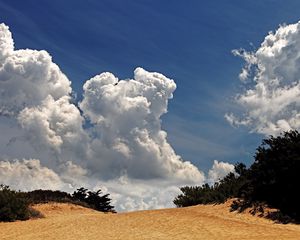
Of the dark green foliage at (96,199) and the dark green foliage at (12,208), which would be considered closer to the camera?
the dark green foliage at (12,208)

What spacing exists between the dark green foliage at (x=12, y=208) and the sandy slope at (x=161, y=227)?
5.09 ft

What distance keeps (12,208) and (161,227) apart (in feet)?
37.4

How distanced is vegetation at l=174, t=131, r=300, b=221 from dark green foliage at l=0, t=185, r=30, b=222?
1195 cm

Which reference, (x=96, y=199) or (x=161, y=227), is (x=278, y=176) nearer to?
(x=161, y=227)

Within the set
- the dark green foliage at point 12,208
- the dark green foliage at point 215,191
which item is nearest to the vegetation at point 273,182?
the dark green foliage at point 215,191

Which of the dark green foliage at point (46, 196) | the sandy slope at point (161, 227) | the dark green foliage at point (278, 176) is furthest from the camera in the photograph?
the dark green foliage at point (46, 196)

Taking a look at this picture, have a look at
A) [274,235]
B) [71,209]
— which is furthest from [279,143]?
[71,209]

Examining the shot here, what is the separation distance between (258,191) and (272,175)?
50.1 inches

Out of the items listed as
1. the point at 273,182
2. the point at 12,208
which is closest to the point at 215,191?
the point at 273,182

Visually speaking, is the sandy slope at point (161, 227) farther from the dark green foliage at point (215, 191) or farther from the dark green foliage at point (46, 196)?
the dark green foliage at point (46, 196)

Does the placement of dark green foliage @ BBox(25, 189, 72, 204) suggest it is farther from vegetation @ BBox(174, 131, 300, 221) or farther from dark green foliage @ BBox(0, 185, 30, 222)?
vegetation @ BBox(174, 131, 300, 221)

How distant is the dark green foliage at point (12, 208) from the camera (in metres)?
29.5

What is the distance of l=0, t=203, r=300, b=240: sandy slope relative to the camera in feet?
71.5

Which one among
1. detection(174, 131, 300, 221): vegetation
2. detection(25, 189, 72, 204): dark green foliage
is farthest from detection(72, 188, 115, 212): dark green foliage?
detection(174, 131, 300, 221): vegetation
